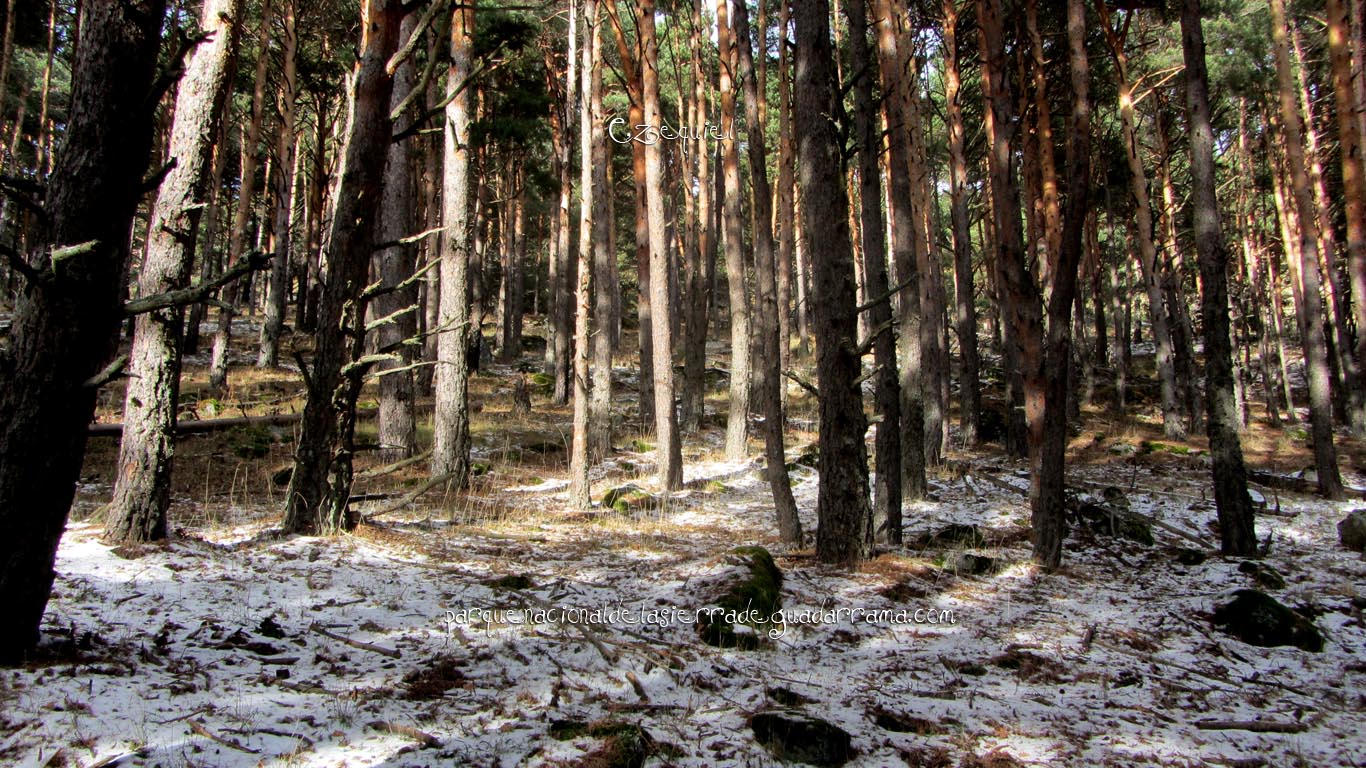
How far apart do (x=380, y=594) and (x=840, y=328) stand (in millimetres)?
4308

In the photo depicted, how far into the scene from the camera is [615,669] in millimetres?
4336

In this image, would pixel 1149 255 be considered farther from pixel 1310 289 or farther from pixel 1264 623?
pixel 1264 623

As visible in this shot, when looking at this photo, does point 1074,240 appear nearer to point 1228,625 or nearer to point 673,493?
point 1228,625

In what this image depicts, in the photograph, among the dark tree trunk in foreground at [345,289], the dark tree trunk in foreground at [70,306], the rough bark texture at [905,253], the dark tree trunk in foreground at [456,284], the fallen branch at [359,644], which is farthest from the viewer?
the dark tree trunk in foreground at [456,284]

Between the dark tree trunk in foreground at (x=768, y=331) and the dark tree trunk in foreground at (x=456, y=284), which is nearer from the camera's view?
the dark tree trunk in foreground at (x=768, y=331)

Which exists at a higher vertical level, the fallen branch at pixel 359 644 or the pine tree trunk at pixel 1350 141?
the pine tree trunk at pixel 1350 141

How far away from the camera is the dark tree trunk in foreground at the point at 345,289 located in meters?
6.08

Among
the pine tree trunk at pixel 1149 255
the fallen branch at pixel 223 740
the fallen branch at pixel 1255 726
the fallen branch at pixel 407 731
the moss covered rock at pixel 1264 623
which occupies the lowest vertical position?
the fallen branch at pixel 1255 726

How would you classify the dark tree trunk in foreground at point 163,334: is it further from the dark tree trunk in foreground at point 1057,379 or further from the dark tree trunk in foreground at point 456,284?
the dark tree trunk in foreground at point 1057,379

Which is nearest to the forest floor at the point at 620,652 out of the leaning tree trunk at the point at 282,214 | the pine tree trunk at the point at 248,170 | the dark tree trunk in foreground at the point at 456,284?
the dark tree trunk in foreground at the point at 456,284

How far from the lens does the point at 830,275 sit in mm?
6688

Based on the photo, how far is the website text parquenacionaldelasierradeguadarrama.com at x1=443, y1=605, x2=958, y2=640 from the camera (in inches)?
194

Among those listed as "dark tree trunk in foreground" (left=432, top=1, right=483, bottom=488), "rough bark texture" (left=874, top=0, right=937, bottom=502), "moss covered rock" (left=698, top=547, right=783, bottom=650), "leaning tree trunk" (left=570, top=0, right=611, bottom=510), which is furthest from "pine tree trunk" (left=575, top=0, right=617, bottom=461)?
"moss covered rock" (left=698, top=547, right=783, bottom=650)

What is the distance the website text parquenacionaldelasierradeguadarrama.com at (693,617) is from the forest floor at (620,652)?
0.10 feet
